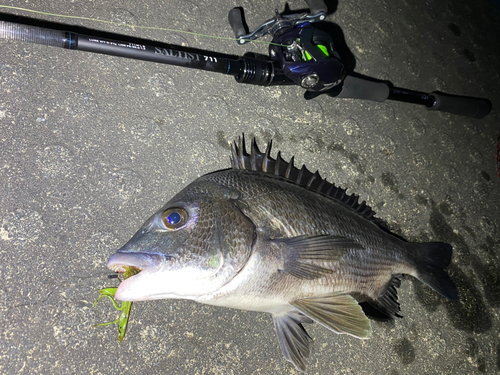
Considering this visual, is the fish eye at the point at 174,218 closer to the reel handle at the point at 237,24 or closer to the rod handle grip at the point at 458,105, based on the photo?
the reel handle at the point at 237,24

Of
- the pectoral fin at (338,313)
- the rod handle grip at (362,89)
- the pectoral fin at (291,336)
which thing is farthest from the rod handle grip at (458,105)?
the pectoral fin at (291,336)

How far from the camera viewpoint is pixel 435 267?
1890 millimetres

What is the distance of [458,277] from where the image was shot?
223 cm

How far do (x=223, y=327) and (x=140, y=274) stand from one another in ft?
2.32

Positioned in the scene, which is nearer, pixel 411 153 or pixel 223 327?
pixel 223 327

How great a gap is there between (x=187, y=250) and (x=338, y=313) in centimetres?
75

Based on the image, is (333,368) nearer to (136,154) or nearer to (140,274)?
(140,274)

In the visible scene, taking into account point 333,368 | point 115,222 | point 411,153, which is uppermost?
point 411,153

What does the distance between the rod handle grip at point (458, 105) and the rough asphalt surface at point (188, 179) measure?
189mm

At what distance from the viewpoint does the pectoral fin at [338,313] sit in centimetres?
136

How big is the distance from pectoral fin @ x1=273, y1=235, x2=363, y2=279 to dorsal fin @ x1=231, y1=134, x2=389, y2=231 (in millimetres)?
418

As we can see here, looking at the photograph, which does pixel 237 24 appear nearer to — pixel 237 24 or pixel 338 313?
pixel 237 24

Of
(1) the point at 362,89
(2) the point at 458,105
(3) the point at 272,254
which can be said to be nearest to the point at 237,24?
(1) the point at 362,89

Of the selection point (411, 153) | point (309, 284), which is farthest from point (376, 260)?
point (411, 153)
